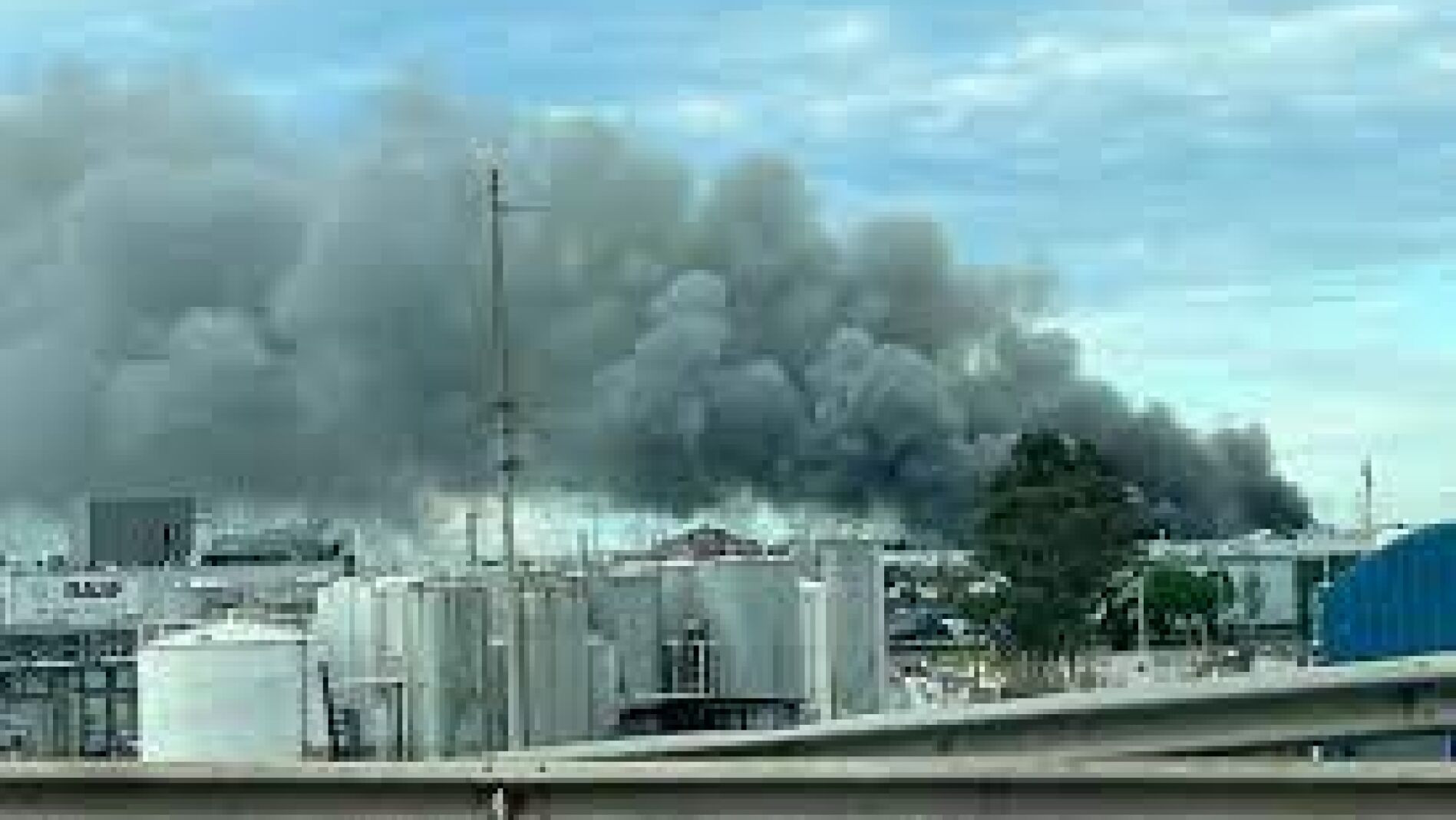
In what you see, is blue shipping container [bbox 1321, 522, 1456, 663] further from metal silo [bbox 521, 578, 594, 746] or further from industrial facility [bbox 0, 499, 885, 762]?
metal silo [bbox 521, 578, 594, 746]

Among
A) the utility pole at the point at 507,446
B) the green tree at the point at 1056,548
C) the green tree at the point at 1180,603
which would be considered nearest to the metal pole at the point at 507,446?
the utility pole at the point at 507,446

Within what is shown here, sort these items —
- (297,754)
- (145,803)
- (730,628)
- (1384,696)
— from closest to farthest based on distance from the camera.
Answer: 1. (145,803)
2. (1384,696)
3. (297,754)
4. (730,628)

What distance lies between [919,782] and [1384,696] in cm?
808

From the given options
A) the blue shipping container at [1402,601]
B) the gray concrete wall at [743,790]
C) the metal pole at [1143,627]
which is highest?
the blue shipping container at [1402,601]

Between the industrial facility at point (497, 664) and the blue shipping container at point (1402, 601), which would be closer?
the blue shipping container at point (1402, 601)

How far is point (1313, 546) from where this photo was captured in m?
131

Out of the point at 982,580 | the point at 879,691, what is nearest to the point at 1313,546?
the point at 982,580

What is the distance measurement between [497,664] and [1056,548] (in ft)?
134

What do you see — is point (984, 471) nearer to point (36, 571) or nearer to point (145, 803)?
point (36, 571)

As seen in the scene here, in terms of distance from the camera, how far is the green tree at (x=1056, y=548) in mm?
89312

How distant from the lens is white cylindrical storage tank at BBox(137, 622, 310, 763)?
135 feet

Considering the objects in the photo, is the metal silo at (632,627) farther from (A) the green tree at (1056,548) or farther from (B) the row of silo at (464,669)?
(A) the green tree at (1056,548)

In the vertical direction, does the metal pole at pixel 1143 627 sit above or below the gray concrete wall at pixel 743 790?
below

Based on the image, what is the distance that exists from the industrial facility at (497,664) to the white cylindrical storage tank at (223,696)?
1.5 inches
